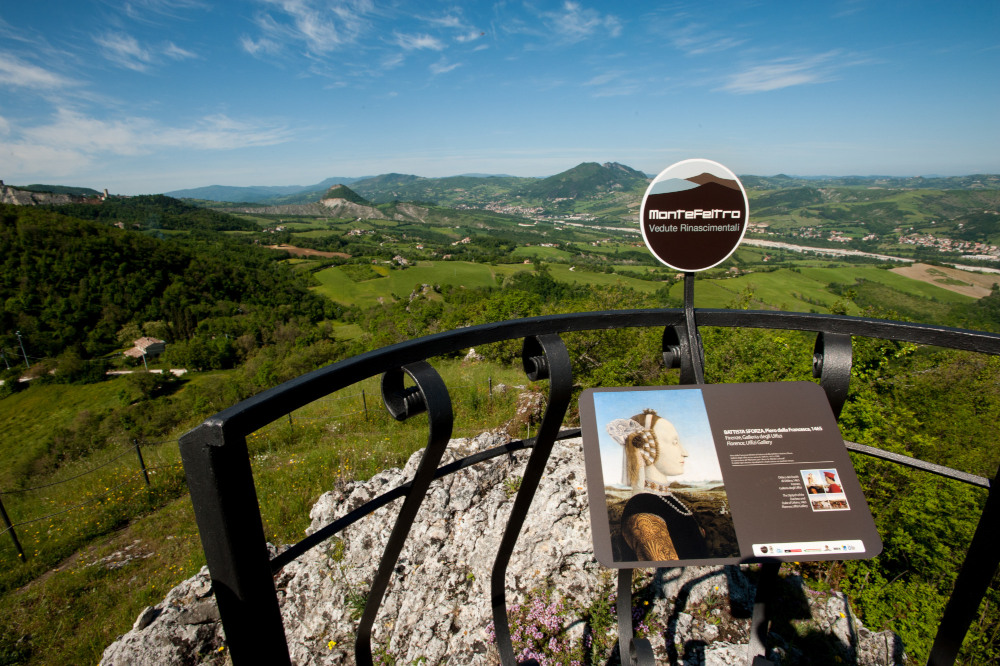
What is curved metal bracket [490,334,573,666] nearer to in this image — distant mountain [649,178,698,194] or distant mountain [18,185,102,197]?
distant mountain [649,178,698,194]

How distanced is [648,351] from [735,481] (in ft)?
58.0

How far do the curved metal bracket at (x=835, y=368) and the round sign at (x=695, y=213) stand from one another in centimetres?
46

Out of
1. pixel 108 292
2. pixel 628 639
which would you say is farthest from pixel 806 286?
pixel 108 292

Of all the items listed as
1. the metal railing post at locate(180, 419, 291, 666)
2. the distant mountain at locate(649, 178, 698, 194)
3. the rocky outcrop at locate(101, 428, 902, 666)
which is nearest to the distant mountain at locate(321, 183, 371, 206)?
the rocky outcrop at locate(101, 428, 902, 666)

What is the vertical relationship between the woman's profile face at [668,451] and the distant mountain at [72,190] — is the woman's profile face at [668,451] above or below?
below

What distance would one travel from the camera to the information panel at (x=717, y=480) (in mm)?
1360

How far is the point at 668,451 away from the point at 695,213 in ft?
2.91

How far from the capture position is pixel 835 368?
1526mm

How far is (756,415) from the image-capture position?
1.51 meters

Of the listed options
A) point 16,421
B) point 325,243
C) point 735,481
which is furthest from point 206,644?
point 325,243

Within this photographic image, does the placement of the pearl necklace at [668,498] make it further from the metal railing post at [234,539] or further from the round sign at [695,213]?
the metal railing post at [234,539]

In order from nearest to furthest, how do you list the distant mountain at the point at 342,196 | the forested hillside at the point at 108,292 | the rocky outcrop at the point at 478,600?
1. the rocky outcrop at the point at 478,600
2. the forested hillside at the point at 108,292
3. the distant mountain at the point at 342,196

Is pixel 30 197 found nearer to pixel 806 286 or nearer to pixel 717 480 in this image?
pixel 717 480

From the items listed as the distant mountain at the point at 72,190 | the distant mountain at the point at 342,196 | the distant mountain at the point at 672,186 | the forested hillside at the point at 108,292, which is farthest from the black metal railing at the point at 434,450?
the distant mountain at the point at 342,196
